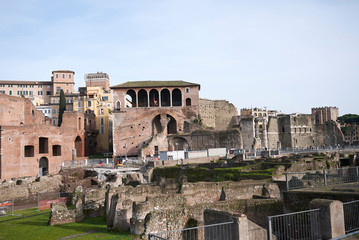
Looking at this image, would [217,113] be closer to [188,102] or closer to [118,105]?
[188,102]

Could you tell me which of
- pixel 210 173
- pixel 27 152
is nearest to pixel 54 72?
pixel 27 152

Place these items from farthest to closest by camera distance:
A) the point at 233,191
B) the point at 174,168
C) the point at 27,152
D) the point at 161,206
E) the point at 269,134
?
the point at 269,134, the point at 27,152, the point at 174,168, the point at 233,191, the point at 161,206

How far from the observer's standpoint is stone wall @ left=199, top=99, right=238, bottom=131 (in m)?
59.3

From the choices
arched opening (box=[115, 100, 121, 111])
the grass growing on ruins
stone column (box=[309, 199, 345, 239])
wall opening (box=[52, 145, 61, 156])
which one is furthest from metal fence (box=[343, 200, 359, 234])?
arched opening (box=[115, 100, 121, 111])

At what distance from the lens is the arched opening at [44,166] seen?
140 ft

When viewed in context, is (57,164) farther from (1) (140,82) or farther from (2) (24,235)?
(2) (24,235)

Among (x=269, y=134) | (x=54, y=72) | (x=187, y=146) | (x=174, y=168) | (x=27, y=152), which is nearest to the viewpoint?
(x=174, y=168)

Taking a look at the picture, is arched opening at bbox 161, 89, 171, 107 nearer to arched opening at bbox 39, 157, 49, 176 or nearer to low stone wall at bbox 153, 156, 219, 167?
arched opening at bbox 39, 157, 49, 176

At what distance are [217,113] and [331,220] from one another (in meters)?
54.6

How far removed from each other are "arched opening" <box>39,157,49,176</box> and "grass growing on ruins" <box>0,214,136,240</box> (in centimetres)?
2585

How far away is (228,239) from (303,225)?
2.47m

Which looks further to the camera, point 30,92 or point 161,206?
point 30,92

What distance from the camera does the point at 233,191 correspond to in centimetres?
1534

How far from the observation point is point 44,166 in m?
45.7
